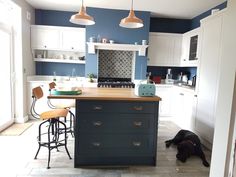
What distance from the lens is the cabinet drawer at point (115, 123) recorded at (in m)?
2.46

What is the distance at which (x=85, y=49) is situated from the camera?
475 centimetres

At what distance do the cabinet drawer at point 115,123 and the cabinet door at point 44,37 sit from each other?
2994mm

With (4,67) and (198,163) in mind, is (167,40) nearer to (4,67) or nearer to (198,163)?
(198,163)

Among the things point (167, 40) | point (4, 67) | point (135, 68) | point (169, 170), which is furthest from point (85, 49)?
point (169, 170)

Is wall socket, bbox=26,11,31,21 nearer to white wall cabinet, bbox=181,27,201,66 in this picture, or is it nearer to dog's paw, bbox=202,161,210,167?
white wall cabinet, bbox=181,27,201,66

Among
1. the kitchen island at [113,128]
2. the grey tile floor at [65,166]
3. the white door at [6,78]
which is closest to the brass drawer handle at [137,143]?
the kitchen island at [113,128]

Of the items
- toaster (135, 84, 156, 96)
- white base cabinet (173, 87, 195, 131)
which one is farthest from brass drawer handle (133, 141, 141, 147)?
white base cabinet (173, 87, 195, 131)

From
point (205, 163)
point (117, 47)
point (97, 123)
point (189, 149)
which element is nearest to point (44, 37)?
point (117, 47)

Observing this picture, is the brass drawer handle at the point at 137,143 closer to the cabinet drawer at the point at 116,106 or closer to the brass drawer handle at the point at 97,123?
the cabinet drawer at the point at 116,106

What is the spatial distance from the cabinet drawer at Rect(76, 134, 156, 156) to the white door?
2.21 metres

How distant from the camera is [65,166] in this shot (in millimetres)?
2561

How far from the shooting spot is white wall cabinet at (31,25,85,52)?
4.70 m

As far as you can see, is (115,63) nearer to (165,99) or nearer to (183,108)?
(165,99)

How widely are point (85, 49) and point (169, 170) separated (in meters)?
3.38
